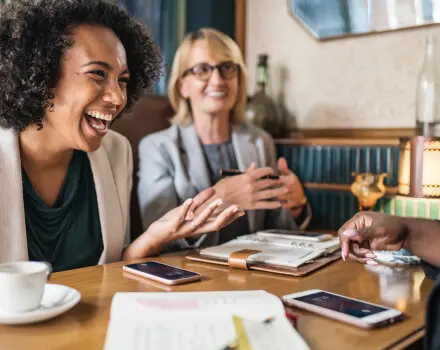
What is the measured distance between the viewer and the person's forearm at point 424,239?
3.75ft

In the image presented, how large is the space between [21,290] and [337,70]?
1.90 meters

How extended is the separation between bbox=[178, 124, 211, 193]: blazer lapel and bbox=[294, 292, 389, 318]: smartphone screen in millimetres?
992

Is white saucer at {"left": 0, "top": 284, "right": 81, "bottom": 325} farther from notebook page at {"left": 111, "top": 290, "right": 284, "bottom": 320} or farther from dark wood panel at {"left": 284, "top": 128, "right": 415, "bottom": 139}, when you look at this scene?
dark wood panel at {"left": 284, "top": 128, "right": 415, "bottom": 139}

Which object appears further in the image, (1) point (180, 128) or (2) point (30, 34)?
(1) point (180, 128)

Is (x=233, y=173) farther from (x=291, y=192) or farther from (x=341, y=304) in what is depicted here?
(x=341, y=304)

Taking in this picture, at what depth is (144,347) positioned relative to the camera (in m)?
0.70

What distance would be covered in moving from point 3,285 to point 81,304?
160 millimetres

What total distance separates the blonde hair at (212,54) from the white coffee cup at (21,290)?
133 centimetres

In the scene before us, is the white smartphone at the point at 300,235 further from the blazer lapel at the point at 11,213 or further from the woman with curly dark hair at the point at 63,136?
the blazer lapel at the point at 11,213

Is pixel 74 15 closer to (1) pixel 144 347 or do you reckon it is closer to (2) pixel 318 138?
(1) pixel 144 347

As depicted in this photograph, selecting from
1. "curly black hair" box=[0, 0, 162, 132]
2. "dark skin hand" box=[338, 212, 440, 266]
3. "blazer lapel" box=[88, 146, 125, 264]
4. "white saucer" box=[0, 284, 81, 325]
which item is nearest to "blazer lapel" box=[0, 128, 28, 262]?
"curly black hair" box=[0, 0, 162, 132]

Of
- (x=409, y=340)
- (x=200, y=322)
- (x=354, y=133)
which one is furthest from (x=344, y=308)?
(x=354, y=133)

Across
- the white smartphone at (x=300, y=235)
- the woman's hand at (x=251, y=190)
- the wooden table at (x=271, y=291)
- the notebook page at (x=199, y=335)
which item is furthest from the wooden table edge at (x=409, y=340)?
the woman's hand at (x=251, y=190)

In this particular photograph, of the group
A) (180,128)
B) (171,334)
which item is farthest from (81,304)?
(180,128)
